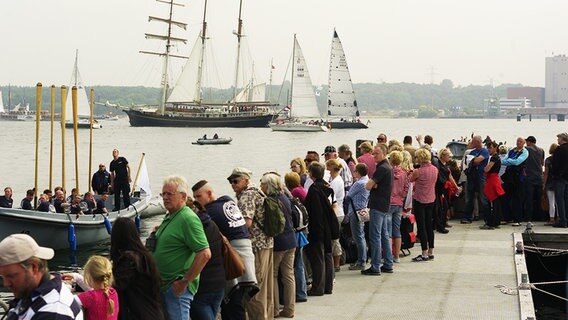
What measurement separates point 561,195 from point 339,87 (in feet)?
391

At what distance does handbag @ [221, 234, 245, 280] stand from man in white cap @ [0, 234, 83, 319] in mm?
3199

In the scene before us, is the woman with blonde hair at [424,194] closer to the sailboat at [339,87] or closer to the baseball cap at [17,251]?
the baseball cap at [17,251]

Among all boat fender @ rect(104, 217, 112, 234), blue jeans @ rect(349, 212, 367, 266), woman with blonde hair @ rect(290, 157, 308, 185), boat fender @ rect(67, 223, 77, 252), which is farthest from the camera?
boat fender @ rect(104, 217, 112, 234)

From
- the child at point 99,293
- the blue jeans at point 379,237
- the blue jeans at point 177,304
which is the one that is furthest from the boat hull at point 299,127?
the child at point 99,293

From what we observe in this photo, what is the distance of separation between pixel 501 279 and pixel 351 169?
309 centimetres

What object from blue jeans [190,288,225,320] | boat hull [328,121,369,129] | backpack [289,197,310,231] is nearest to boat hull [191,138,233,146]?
boat hull [328,121,369,129]

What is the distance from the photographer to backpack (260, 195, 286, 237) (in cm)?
938

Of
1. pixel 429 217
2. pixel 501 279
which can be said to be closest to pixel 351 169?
pixel 429 217

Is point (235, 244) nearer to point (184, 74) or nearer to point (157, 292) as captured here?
point (157, 292)

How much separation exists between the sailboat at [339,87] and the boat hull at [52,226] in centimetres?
10563

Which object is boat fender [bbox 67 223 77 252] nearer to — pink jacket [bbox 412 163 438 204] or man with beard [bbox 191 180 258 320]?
pink jacket [bbox 412 163 438 204]

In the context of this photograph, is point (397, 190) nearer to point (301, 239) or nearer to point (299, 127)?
point (301, 239)

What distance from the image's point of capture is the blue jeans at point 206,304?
7.95 m

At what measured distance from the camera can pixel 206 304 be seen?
7980 millimetres
